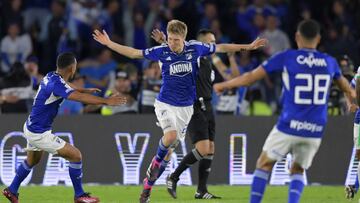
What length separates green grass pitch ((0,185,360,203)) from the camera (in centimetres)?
1429

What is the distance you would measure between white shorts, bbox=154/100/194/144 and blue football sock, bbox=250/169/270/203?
2.60m

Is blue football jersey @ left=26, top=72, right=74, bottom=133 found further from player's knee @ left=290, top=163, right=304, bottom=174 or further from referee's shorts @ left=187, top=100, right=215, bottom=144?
player's knee @ left=290, top=163, right=304, bottom=174

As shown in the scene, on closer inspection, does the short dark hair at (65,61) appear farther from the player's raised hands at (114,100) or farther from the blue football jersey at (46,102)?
the player's raised hands at (114,100)

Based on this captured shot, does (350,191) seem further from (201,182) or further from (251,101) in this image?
(251,101)

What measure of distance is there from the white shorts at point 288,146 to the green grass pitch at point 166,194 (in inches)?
127

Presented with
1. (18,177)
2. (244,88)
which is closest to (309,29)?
(18,177)

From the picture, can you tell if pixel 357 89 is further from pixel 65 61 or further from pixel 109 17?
pixel 109 17

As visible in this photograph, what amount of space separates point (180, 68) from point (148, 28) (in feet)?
30.7

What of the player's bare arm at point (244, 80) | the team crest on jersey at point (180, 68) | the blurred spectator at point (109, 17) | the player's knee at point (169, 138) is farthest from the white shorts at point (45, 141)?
the blurred spectator at point (109, 17)

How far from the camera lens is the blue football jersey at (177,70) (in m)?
13.5

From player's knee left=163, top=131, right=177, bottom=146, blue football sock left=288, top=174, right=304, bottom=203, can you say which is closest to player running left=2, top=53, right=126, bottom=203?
player's knee left=163, top=131, right=177, bottom=146

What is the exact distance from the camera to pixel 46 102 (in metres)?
13.1

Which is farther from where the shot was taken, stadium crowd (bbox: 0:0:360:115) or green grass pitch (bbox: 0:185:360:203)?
stadium crowd (bbox: 0:0:360:115)

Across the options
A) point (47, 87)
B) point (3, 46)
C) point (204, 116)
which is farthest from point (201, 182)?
point (3, 46)
